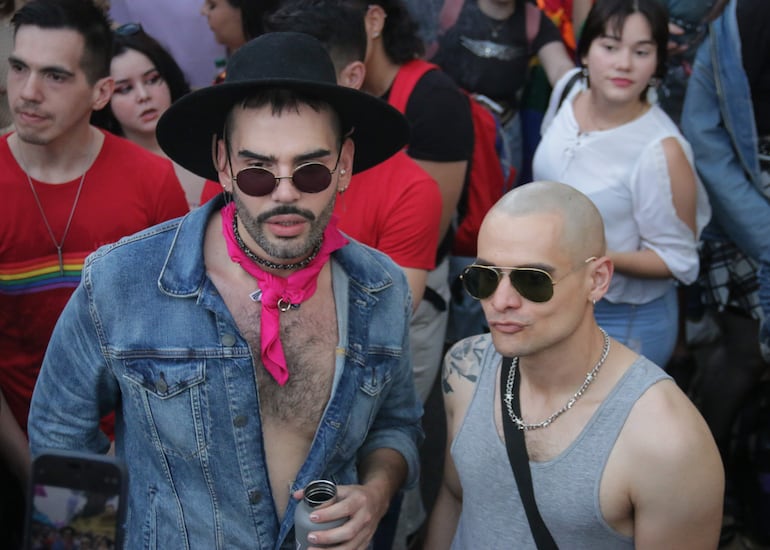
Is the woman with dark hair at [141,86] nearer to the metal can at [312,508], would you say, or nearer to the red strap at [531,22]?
the red strap at [531,22]

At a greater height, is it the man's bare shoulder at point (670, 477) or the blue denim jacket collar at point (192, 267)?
the blue denim jacket collar at point (192, 267)

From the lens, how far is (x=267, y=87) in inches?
92.6

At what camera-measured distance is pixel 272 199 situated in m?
2.35

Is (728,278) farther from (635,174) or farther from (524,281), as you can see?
(524,281)

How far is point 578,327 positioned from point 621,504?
47 cm

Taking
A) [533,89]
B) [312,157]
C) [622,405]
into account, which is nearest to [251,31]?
[533,89]

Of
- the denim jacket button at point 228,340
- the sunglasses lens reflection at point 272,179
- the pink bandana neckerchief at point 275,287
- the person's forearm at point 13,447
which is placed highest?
the sunglasses lens reflection at point 272,179

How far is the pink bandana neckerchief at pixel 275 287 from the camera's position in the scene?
2.38m

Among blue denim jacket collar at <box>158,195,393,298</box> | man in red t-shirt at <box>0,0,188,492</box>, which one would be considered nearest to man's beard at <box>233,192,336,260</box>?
blue denim jacket collar at <box>158,195,393,298</box>

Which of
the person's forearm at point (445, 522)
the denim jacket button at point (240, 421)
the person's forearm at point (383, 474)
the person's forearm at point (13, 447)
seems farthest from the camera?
the person's forearm at point (13, 447)

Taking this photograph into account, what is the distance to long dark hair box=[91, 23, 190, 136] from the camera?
4.49m

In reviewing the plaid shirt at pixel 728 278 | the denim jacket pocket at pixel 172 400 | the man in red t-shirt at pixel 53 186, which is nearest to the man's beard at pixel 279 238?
the denim jacket pocket at pixel 172 400

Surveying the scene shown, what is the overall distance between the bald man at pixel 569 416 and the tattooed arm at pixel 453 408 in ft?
0.13

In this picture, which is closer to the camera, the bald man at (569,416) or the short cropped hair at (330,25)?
→ the bald man at (569,416)
